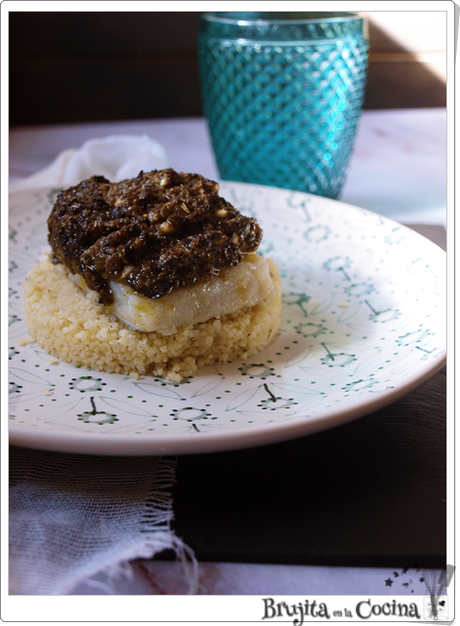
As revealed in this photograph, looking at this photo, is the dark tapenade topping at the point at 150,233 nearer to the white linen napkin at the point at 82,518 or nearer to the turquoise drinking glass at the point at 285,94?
the white linen napkin at the point at 82,518

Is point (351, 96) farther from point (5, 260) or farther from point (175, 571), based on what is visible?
point (175, 571)

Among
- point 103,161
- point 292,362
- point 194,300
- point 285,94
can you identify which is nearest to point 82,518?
point 194,300

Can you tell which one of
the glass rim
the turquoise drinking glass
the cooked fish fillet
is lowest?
the cooked fish fillet

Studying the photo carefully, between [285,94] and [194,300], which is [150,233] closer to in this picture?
[194,300]

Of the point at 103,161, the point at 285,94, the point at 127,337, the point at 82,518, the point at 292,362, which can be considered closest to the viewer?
the point at 82,518

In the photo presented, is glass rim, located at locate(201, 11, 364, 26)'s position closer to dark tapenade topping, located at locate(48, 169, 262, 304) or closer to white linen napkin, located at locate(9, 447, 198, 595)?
dark tapenade topping, located at locate(48, 169, 262, 304)

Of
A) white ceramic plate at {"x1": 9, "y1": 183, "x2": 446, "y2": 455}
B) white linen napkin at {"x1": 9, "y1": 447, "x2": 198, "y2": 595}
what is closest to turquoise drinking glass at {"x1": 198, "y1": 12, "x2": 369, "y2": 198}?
white ceramic plate at {"x1": 9, "y1": 183, "x2": 446, "y2": 455}
